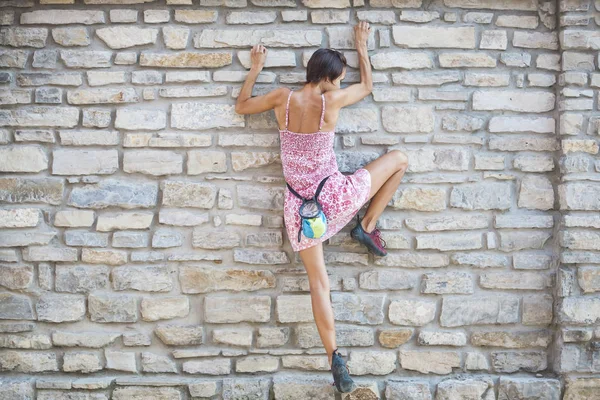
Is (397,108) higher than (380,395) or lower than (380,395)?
higher

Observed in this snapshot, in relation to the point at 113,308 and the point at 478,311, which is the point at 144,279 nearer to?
the point at 113,308

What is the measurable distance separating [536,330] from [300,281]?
155 centimetres

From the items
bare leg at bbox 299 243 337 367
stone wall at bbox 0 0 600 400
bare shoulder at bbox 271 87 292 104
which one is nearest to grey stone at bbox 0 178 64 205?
stone wall at bbox 0 0 600 400

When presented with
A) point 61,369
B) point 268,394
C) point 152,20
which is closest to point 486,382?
point 268,394

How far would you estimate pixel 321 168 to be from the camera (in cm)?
357

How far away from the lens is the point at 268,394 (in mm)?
3783

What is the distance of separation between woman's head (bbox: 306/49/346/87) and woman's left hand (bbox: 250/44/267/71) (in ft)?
1.16

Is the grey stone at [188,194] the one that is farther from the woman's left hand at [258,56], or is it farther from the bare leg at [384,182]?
the bare leg at [384,182]

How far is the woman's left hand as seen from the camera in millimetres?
3744

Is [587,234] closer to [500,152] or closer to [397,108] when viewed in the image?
[500,152]

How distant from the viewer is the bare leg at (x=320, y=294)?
3518 mm

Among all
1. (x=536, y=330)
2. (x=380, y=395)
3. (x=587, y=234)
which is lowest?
(x=380, y=395)

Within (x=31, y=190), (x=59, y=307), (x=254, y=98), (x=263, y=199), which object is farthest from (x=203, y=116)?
(x=59, y=307)

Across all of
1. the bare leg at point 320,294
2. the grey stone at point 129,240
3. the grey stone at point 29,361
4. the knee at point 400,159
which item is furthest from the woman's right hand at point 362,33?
the grey stone at point 29,361
